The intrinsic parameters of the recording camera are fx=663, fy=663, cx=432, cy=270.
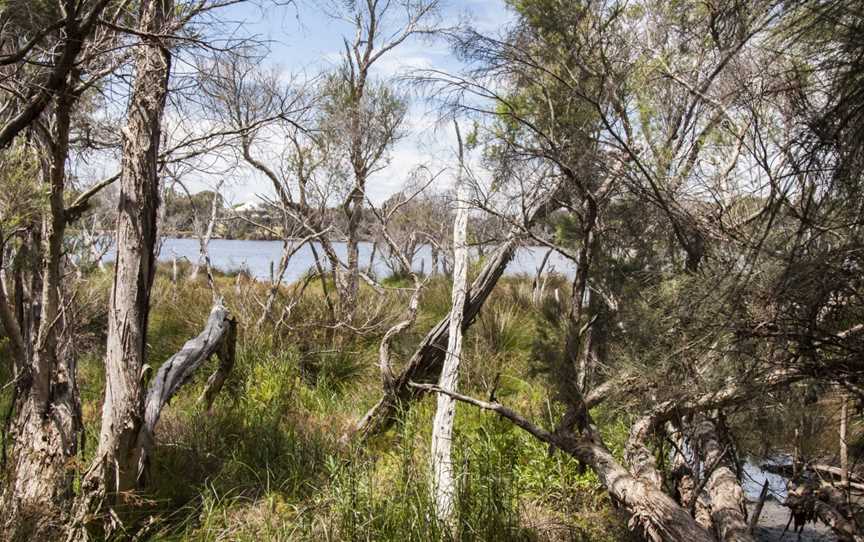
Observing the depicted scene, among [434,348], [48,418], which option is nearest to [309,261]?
[434,348]

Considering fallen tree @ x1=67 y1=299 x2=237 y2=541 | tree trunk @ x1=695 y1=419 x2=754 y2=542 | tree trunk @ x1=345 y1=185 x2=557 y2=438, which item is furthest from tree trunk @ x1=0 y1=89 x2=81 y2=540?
tree trunk @ x1=695 y1=419 x2=754 y2=542

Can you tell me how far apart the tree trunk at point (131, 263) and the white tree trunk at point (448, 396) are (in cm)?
181

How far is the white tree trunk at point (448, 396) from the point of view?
4102 mm

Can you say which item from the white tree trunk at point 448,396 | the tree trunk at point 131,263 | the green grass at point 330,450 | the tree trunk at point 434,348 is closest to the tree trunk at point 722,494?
the green grass at point 330,450

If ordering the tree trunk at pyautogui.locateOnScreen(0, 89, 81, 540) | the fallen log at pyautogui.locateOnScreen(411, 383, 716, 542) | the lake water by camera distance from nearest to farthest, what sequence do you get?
the fallen log at pyautogui.locateOnScreen(411, 383, 716, 542) < the tree trunk at pyautogui.locateOnScreen(0, 89, 81, 540) < the lake water

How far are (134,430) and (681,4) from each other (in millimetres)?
5382

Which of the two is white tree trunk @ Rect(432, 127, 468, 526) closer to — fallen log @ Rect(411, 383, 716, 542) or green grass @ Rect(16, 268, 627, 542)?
green grass @ Rect(16, 268, 627, 542)

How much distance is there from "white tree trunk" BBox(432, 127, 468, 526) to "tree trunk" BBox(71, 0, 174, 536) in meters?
1.81

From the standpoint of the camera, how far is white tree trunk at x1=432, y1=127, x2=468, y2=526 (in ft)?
13.5

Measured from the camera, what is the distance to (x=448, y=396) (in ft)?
16.6

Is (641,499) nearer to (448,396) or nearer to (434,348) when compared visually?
(448,396)

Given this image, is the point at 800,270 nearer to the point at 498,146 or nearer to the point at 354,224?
the point at 498,146

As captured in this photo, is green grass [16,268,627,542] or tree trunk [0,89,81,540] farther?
green grass [16,268,627,542]

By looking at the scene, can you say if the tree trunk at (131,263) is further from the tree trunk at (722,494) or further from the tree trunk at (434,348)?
the tree trunk at (722,494)
